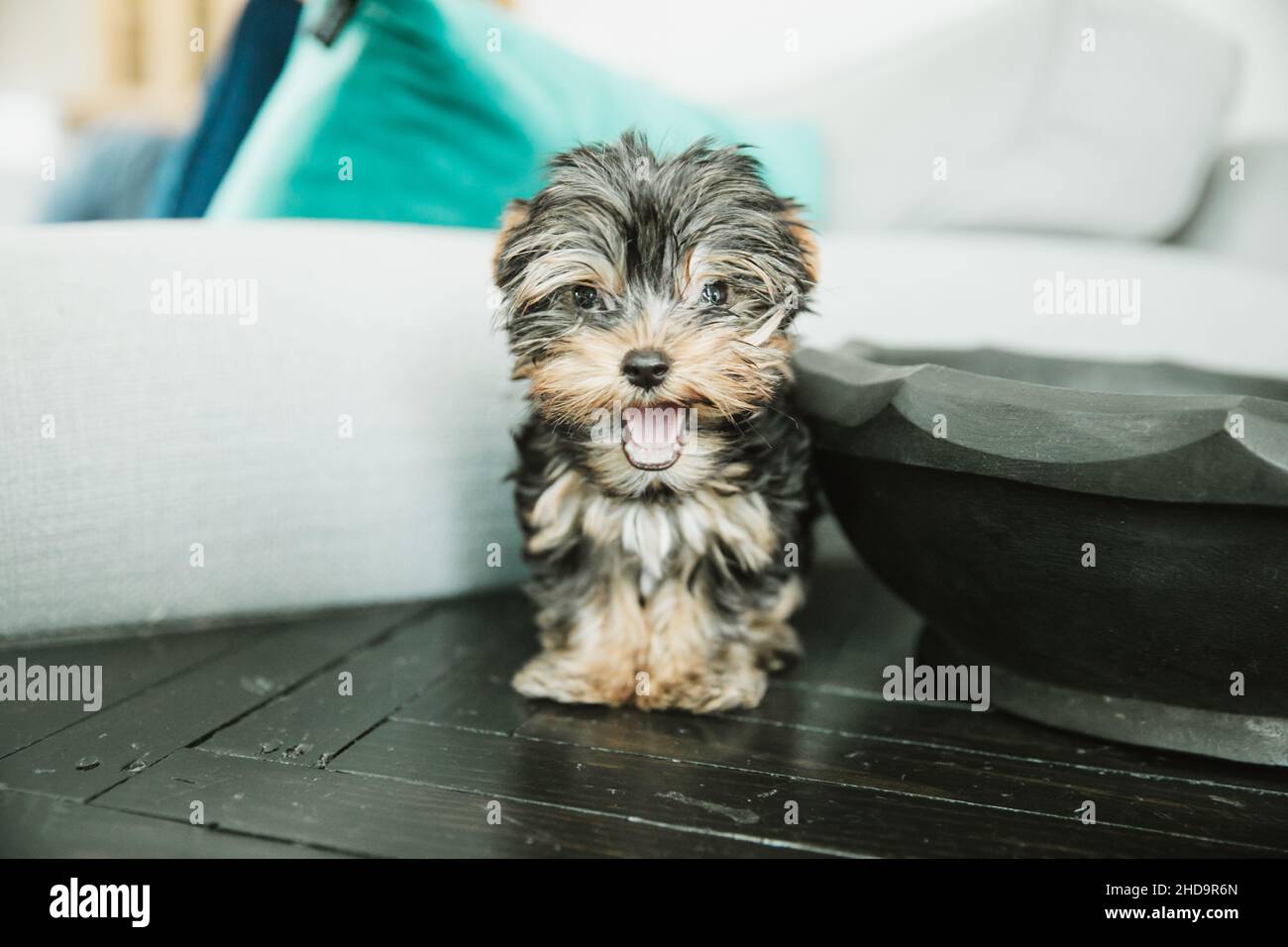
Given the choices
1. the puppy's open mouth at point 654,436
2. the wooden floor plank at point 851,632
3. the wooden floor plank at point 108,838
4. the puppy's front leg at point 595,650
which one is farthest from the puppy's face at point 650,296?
the wooden floor plank at point 108,838

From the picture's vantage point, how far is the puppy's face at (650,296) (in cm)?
153

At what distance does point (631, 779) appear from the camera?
4.93 feet

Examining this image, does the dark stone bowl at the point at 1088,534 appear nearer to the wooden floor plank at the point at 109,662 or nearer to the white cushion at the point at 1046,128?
the wooden floor plank at the point at 109,662

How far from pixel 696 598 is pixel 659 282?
1.97 feet

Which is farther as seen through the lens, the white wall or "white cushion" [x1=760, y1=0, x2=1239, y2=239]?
the white wall

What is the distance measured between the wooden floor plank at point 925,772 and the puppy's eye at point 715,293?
0.75 metres

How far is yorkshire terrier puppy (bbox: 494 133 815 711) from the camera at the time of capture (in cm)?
155

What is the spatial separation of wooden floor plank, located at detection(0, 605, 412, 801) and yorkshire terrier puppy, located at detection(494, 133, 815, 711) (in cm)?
49

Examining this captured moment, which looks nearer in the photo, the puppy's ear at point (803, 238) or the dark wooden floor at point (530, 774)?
the dark wooden floor at point (530, 774)

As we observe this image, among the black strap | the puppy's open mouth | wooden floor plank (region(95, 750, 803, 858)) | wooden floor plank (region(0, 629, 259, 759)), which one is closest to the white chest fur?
the puppy's open mouth

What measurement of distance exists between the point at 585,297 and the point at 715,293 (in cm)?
22

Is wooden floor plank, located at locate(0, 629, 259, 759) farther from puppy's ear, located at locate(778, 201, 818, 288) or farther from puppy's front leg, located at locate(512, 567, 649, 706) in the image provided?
puppy's ear, located at locate(778, 201, 818, 288)

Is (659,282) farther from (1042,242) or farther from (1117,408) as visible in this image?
(1042,242)

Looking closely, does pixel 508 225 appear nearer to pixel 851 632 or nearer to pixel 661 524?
pixel 661 524
